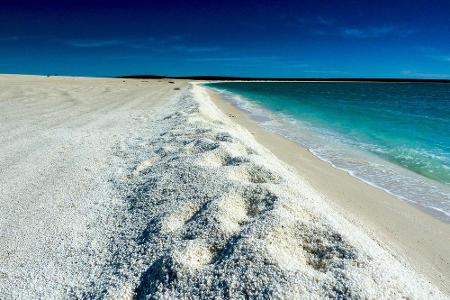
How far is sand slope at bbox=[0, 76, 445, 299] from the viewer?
8.57 ft

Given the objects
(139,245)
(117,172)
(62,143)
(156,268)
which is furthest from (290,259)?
(62,143)

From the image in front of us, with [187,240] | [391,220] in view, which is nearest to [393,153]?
[391,220]

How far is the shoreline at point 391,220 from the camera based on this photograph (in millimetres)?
3668

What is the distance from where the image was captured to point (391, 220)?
4.68 m

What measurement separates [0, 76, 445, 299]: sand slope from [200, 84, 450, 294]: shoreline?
15.8 inches

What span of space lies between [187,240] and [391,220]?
274 centimetres

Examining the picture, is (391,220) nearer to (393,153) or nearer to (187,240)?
(187,240)

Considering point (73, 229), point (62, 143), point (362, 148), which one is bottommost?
point (362, 148)

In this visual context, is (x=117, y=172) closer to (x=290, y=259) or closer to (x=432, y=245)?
(x=290, y=259)

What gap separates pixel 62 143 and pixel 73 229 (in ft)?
13.2

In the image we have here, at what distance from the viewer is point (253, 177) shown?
477 cm

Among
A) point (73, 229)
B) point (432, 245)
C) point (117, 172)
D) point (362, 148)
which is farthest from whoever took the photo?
point (362, 148)

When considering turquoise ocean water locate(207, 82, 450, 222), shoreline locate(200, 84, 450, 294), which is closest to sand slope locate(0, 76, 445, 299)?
shoreline locate(200, 84, 450, 294)

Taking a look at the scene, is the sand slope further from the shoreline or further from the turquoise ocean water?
the turquoise ocean water
